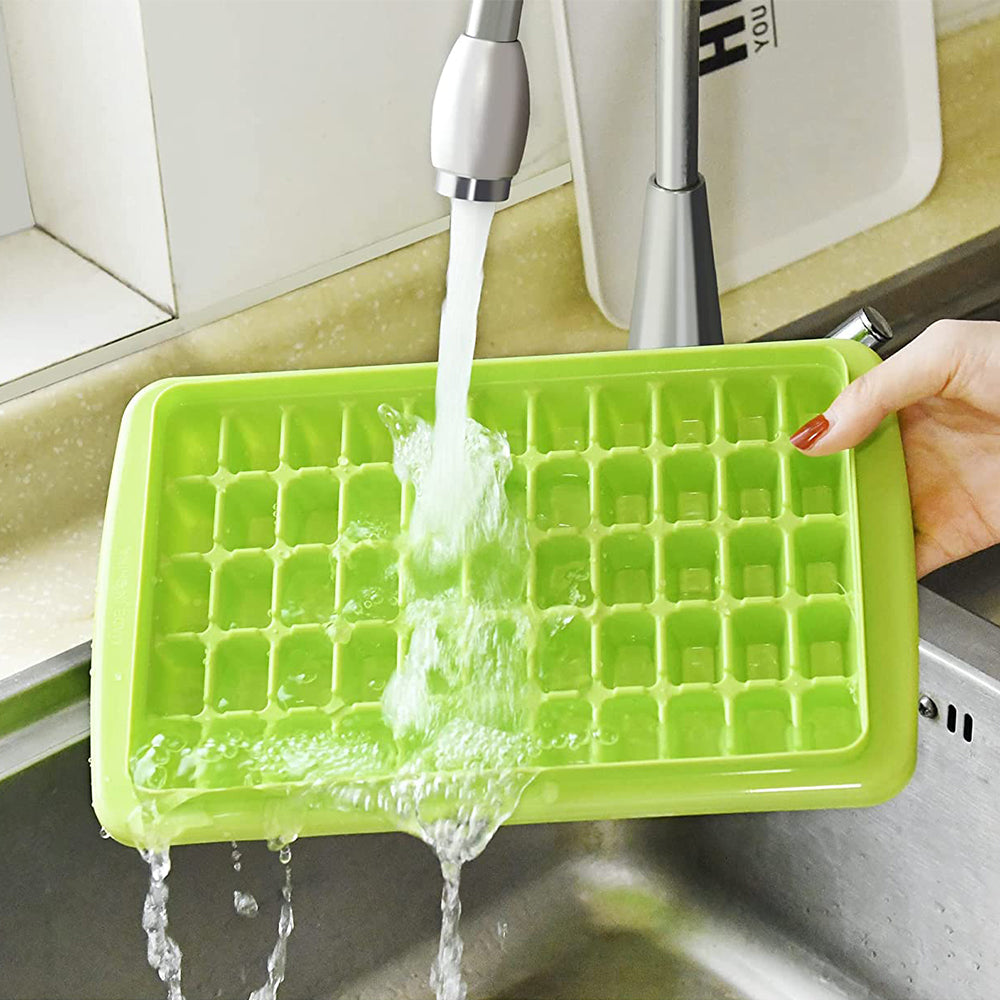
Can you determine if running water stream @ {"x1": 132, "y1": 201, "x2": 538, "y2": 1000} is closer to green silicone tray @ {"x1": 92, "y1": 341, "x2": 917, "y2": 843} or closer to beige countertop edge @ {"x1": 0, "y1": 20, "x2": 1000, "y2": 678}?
green silicone tray @ {"x1": 92, "y1": 341, "x2": 917, "y2": 843}

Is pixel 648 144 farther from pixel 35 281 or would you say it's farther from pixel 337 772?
pixel 337 772

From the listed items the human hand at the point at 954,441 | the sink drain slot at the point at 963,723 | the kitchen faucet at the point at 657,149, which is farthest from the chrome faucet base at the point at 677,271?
the sink drain slot at the point at 963,723

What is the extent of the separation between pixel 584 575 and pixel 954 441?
26cm

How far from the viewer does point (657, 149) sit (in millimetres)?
825

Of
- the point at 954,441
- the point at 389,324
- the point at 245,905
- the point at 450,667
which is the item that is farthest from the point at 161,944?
the point at 954,441

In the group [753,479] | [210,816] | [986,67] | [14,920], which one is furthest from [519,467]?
[986,67]

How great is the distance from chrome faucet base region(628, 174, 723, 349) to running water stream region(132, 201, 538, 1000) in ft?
0.63

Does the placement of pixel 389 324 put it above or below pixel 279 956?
above

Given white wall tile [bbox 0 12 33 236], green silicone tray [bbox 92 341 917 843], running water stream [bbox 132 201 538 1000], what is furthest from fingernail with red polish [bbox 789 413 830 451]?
white wall tile [bbox 0 12 33 236]

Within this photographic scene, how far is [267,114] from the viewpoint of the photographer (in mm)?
860

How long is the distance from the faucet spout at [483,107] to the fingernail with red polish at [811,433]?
18 centimetres

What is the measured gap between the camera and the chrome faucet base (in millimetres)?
835

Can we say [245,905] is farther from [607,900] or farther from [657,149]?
[657,149]

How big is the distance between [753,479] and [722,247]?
359 mm
